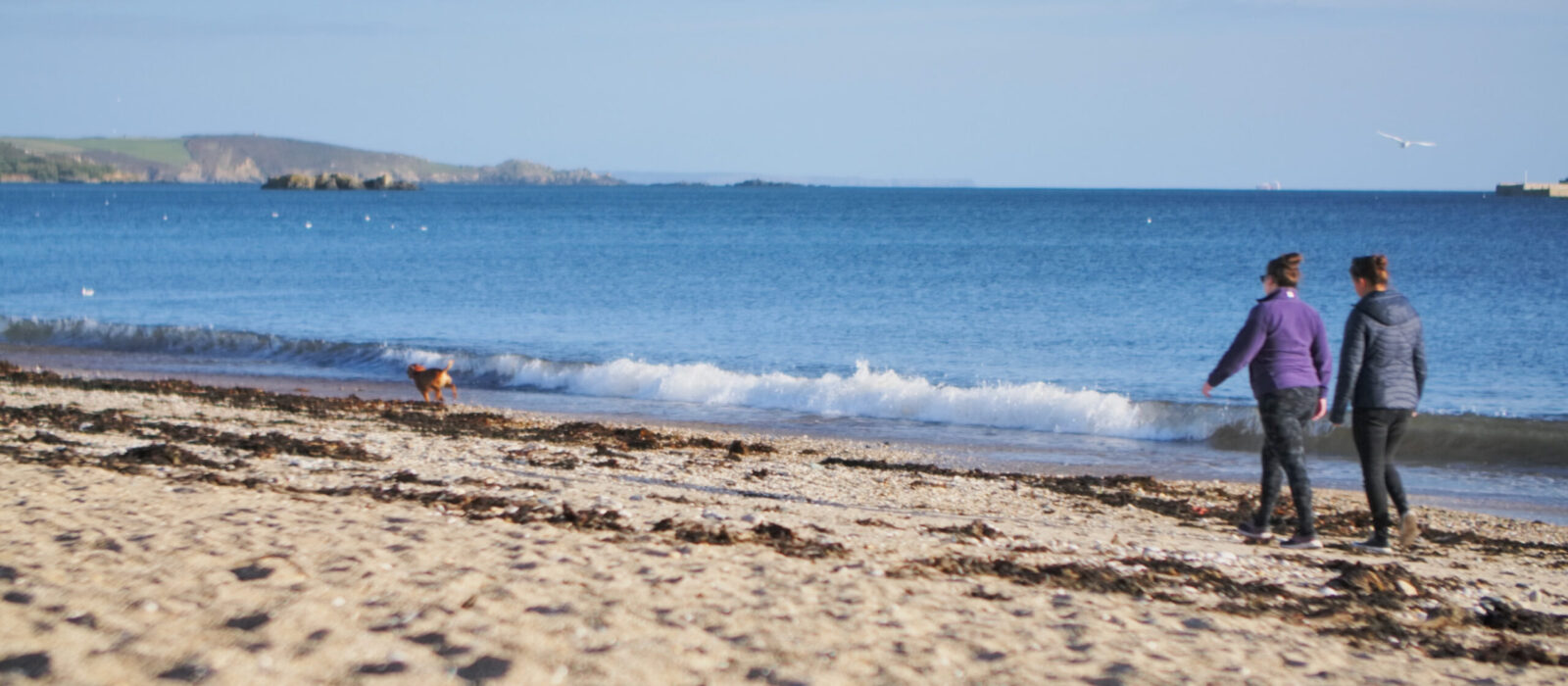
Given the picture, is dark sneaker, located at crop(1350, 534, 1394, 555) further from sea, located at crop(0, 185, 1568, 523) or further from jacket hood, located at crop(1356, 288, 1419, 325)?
sea, located at crop(0, 185, 1568, 523)

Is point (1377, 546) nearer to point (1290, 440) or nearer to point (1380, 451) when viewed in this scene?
point (1380, 451)

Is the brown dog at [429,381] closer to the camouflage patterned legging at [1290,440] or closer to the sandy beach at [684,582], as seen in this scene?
Answer: the sandy beach at [684,582]

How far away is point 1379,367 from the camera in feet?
23.7

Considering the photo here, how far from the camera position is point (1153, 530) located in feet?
28.0

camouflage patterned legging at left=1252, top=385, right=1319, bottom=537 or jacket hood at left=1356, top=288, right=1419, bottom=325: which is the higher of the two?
Answer: jacket hood at left=1356, top=288, right=1419, bottom=325

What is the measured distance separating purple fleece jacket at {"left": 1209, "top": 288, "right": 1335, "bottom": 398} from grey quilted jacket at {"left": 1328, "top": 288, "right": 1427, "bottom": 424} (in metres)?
0.16

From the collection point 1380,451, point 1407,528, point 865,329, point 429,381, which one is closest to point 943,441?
point 429,381

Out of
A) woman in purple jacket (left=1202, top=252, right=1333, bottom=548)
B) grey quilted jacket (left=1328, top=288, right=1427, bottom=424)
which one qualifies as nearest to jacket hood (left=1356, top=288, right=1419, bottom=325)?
grey quilted jacket (left=1328, top=288, right=1427, bottom=424)

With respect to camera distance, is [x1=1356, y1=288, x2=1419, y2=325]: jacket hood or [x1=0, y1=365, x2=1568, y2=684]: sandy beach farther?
[x1=1356, y1=288, x2=1419, y2=325]: jacket hood

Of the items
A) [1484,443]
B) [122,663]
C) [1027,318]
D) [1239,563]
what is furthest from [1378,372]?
[1027,318]

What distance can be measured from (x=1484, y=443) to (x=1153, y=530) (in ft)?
25.5

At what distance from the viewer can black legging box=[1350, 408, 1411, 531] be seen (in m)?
7.32

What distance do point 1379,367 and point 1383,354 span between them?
3.2 inches

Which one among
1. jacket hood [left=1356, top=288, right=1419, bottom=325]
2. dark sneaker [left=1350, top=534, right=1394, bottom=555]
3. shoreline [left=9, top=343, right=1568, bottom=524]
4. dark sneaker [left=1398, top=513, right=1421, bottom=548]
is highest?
jacket hood [left=1356, top=288, right=1419, bottom=325]
